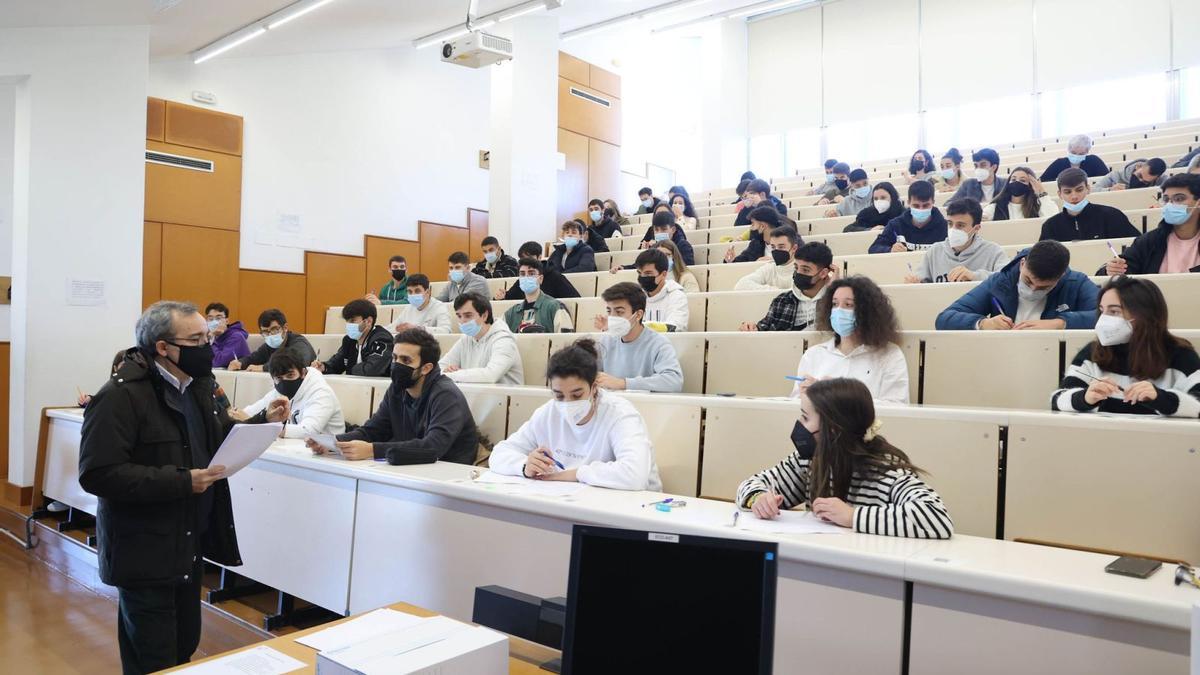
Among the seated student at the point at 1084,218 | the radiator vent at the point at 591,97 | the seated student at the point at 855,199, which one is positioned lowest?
the seated student at the point at 1084,218

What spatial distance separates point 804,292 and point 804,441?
6.02 feet

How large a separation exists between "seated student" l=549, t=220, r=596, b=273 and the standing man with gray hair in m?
4.71

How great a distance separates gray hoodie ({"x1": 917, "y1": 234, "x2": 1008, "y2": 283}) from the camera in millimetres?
4000

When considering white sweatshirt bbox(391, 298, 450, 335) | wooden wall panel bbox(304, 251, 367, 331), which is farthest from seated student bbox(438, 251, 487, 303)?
wooden wall panel bbox(304, 251, 367, 331)

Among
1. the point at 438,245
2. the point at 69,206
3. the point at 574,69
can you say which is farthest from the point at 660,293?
the point at 574,69

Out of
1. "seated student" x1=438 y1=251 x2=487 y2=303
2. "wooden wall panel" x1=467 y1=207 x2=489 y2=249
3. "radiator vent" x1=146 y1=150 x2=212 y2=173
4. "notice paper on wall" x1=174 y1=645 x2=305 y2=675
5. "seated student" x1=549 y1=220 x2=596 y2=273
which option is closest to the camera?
"notice paper on wall" x1=174 y1=645 x2=305 y2=675

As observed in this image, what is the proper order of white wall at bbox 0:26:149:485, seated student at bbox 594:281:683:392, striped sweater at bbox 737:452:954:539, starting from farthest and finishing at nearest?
1. white wall at bbox 0:26:149:485
2. seated student at bbox 594:281:683:392
3. striped sweater at bbox 737:452:954:539

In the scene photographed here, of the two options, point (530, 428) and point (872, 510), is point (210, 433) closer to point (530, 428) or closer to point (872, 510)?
point (530, 428)

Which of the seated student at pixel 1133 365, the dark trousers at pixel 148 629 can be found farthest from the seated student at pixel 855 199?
the dark trousers at pixel 148 629

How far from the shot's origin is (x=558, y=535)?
2.12 meters

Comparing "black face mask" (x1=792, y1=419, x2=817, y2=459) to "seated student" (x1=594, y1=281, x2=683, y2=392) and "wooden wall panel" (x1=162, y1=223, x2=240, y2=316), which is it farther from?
"wooden wall panel" (x1=162, y1=223, x2=240, y2=316)

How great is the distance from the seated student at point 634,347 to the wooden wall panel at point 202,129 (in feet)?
19.1

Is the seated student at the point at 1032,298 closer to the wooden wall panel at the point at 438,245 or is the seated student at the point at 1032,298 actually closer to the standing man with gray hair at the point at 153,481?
the standing man with gray hair at the point at 153,481

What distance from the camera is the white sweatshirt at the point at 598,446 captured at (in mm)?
2537
